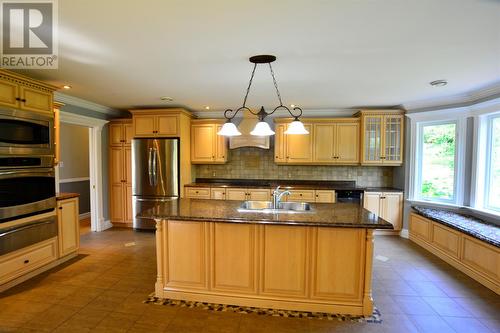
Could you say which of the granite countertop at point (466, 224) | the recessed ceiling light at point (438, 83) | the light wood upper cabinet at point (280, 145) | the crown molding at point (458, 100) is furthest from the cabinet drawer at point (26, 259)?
the crown molding at point (458, 100)

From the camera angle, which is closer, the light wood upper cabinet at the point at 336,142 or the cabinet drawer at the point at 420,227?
the cabinet drawer at the point at 420,227

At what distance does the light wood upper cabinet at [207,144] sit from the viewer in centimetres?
521

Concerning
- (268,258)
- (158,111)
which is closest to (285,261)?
(268,258)

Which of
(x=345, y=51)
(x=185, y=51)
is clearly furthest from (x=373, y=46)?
(x=185, y=51)

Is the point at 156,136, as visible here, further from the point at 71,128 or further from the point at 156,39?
the point at 156,39

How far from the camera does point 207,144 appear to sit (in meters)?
5.25

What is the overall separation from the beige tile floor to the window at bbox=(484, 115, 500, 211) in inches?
45.4

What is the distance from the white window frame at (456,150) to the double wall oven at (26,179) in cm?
546

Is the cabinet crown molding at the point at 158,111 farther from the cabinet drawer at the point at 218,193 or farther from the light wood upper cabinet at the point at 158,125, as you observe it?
the cabinet drawer at the point at 218,193

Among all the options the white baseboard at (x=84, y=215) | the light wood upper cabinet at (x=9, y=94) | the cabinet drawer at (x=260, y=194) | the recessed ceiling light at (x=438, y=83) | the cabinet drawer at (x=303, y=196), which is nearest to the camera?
the light wood upper cabinet at (x=9, y=94)

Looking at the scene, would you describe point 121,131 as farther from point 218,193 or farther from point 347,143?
point 347,143

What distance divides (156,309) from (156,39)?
2400 mm

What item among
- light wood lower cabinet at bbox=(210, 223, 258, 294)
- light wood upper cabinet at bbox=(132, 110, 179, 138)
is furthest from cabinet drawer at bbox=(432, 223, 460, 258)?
light wood upper cabinet at bbox=(132, 110, 179, 138)

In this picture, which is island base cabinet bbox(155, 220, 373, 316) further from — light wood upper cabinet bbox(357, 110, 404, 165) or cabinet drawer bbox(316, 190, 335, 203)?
light wood upper cabinet bbox(357, 110, 404, 165)
